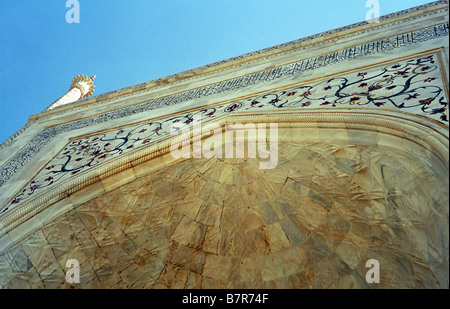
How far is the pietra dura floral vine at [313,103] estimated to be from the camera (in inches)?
89.7

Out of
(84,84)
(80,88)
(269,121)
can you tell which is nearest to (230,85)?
(269,121)

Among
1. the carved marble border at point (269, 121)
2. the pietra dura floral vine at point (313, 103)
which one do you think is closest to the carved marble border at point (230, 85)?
the pietra dura floral vine at point (313, 103)

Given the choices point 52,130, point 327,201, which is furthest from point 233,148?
point 52,130

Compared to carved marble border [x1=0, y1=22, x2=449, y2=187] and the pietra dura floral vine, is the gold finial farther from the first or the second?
the pietra dura floral vine

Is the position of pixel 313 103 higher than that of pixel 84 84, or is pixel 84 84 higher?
pixel 84 84

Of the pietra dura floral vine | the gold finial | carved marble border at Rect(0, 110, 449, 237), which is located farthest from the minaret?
carved marble border at Rect(0, 110, 449, 237)

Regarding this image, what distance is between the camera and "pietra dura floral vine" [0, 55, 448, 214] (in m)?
2.28

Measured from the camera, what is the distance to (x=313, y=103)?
2664 millimetres

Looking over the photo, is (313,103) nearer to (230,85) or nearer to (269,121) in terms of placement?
(269,121)

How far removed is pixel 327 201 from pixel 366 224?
0.87 ft

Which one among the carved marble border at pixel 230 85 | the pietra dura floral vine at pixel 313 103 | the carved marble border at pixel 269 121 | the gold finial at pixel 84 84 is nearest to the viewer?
the carved marble border at pixel 269 121

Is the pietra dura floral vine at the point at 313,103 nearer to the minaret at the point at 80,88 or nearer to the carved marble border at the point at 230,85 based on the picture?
the carved marble border at the point at 230,85

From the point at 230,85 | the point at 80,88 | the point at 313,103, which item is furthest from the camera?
the point at 80,88

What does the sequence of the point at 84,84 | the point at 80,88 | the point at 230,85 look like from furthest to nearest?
the point at 84,84, the point at 80,88, the point at 230,85
